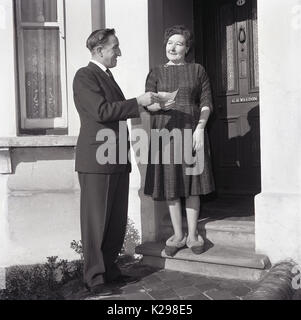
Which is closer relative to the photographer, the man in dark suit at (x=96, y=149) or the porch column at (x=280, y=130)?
the man in dark suit at (x=96, y=149)

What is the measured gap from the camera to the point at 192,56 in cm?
596

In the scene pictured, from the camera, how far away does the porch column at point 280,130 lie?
3875 mm

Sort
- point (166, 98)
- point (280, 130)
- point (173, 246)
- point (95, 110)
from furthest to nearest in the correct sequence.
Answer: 1. point (173, 246)
2. point (280, 130)
3. point (166, 98)
4. point (95, 110)

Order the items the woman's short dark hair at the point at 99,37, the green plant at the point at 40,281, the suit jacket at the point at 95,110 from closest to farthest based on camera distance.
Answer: the suit jacket at the point at 95,110 → the woman's short dark hair at the point at 99,37 → the green plant at the point at 40,281

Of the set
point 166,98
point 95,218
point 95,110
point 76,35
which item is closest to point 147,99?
point 166,98

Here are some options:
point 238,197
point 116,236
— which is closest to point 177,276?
point 116,236

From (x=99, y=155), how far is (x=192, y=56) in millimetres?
2904

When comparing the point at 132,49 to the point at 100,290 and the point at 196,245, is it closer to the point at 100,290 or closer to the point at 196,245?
the point at 196,245

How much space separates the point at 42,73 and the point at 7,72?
1.46ft

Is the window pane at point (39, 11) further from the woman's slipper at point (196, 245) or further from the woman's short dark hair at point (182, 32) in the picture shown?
the woman's slipper at point (196, 245)

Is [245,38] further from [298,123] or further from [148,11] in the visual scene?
[298,123]

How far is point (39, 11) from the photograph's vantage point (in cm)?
510

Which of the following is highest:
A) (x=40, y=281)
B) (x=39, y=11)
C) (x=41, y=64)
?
(x=39, y=11)

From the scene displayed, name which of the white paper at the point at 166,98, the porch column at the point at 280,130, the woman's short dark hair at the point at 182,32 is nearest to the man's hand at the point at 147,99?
the white paper at the point at 166,98
